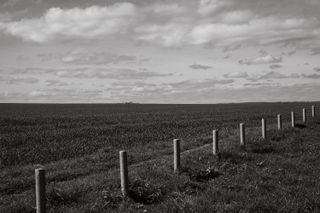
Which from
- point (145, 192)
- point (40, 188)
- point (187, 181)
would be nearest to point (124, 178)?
point (145, 192)

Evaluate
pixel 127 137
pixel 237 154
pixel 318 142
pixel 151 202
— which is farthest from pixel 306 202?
pixel 127 137

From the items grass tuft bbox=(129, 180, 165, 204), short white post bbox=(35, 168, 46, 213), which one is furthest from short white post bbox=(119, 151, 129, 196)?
short white post bbox=(35, 168, 46, 213)

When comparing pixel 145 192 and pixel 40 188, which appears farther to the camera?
pixel 145 192

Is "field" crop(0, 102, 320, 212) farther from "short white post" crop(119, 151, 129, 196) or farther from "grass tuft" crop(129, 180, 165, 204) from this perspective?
"short white post" crop(119, 151, 129, 196)

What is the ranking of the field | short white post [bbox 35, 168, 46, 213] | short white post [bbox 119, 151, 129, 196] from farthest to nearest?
1. short white post [bbox 119, 151, 129, 196]
2. the field
3. short white post [bbox 35, 168, 46, 213]

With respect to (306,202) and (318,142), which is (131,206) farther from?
(318,142)

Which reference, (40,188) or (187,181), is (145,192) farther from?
(40,188)

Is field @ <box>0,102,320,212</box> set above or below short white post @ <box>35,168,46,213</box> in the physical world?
below

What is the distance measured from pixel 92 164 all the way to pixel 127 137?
11.2 meters

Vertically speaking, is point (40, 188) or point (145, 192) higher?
point (40, 188)

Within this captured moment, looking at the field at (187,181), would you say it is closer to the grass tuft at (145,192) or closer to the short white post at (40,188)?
the grass tuft at (145,192)

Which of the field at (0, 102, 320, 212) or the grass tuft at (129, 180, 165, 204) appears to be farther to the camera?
the grass tuft at (129, 180, 165, 204)

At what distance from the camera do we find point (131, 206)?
28.5 ft

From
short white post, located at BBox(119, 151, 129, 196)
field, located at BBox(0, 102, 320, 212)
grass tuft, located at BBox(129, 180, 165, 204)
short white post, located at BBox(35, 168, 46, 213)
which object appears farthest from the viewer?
short white post, located at BBox(119, 151, 129, 196)
